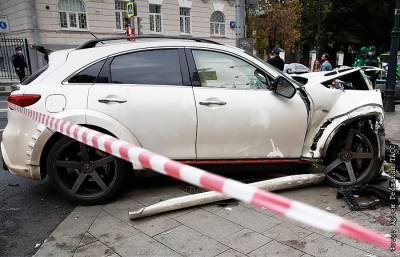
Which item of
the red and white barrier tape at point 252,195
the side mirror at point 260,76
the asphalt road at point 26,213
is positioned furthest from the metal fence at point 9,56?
the red and white barrier tape at point 252,195

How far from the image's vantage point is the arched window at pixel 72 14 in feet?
71.7

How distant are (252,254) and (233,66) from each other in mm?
2084

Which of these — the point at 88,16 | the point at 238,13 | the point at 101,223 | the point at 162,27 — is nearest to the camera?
the point at 101,223

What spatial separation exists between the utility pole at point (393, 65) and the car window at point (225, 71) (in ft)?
22.5

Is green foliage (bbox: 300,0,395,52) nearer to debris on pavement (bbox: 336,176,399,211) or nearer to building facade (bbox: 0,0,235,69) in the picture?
building facade (bbox: 0,0,235,69)

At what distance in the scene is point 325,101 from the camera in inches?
173

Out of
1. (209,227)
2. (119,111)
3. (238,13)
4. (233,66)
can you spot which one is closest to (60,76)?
(119,111)

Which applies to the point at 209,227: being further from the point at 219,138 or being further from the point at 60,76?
the point at 60,76

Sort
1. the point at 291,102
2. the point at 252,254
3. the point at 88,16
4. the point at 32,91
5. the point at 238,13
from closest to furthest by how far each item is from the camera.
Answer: the point at 252,254 → the point at 32,91 → the point at 291,102 → the point at 238,13 → the point at 88,16

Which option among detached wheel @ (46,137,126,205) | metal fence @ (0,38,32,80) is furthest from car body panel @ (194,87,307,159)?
metal fence @ (0,38,32,80)

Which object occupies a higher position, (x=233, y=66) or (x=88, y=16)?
(x=88, y=16)

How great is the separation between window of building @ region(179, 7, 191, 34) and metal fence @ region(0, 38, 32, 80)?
10.2 meters

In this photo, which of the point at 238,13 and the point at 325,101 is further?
the point at 238,13

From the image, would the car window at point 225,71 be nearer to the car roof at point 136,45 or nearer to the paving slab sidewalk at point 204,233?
the car roof at point 136,45
